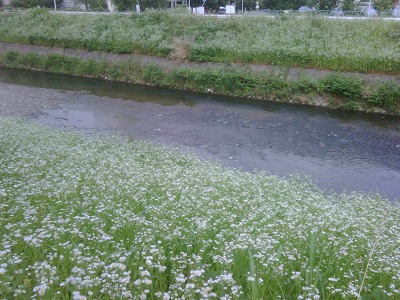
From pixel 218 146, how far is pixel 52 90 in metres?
11.3

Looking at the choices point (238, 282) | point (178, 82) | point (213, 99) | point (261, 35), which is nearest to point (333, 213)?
point (238, 282)

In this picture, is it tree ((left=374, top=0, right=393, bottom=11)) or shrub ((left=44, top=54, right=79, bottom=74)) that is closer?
shrub ((left=44, top=54, right=79, bottom=74))

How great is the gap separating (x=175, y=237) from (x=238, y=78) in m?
16.5

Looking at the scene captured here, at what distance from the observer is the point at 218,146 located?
12875mm

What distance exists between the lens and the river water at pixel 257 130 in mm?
11133

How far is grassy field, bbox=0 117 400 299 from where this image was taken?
3371mm

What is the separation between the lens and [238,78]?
2012 centimetres

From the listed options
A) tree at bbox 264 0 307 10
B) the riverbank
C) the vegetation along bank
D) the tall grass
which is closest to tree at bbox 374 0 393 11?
the vegetation along bank

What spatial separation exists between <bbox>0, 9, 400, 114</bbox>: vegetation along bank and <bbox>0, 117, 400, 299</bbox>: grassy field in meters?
A: 11.3

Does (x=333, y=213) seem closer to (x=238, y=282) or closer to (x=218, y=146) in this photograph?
(x=238, y=282)

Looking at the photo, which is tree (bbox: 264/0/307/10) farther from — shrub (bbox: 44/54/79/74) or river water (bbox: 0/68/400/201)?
river water (bbox: 0/68/400/201)

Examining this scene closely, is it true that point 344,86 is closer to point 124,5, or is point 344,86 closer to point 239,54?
point 239,54

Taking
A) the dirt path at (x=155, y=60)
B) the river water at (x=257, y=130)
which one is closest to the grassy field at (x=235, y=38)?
the dirt path at (x=155, y=60)

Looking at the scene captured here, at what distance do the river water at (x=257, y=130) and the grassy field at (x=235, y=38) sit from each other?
117 inches
